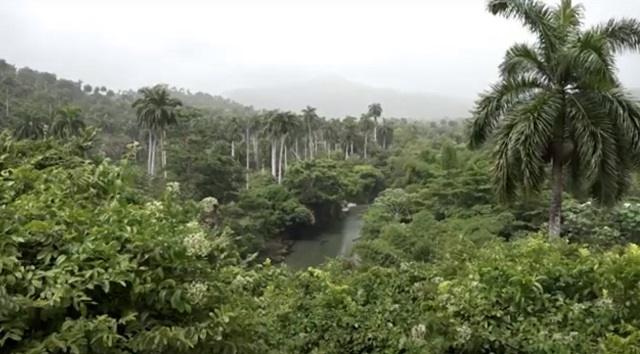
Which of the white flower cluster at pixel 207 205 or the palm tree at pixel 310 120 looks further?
the palm tree at pixel 310 120

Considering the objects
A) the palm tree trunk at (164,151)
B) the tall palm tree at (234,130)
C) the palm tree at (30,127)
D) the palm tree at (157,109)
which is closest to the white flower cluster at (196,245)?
the palm tree trunk at (164,151)

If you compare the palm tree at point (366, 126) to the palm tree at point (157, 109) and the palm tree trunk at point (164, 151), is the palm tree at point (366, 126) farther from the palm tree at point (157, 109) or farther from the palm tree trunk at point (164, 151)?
the palm tree at point (157, 109)

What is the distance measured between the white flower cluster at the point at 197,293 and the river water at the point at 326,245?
784 inches

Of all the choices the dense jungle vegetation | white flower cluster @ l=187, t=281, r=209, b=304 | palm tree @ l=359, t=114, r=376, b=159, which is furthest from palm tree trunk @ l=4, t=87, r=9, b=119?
white flower cluster @ l=187, t=281, r=209, b=304

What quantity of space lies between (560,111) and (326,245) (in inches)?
815

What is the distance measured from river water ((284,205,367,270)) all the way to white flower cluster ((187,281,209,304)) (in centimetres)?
1991

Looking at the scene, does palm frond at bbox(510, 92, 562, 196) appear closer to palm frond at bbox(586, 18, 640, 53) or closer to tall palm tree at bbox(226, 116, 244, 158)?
palm frond at bbox(586, 18, 640, 53)

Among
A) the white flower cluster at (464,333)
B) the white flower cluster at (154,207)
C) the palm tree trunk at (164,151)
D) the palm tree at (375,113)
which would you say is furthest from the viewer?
the palm tree at (375,113)

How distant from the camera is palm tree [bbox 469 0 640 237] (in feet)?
29.0

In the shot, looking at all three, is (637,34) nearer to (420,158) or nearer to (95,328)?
(95,328)

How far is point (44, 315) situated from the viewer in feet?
6.51

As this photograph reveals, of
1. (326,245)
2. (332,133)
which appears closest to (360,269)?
(326,245)

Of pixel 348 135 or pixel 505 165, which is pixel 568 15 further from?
pixel 348 135

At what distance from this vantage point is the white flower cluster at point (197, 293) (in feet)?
7.09
